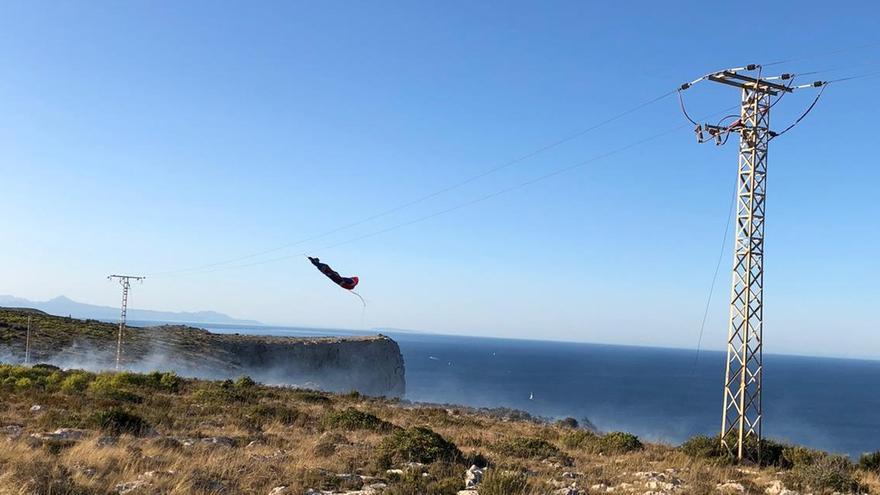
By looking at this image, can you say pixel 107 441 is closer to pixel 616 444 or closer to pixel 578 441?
pixel 578 441

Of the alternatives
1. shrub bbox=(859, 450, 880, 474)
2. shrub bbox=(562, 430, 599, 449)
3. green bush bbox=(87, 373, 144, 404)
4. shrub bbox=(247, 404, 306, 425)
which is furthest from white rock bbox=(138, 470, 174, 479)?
shrub bbox=(859, 450, 880, 474)

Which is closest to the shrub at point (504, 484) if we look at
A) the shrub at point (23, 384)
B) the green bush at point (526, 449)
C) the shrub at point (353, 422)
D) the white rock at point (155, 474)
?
the white rock at point (155, 474)

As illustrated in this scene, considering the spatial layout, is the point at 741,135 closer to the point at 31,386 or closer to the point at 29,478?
the point at 29,478

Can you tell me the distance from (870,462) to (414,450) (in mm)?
15045

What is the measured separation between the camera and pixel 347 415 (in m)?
20.2

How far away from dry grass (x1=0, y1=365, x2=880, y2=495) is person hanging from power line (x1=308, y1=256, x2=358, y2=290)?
252 inches

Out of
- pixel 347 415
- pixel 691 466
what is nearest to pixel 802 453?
pixel 691 466

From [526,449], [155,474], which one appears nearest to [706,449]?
[526,449]

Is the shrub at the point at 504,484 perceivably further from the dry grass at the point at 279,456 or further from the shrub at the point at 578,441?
the shrub at the point at 578,441

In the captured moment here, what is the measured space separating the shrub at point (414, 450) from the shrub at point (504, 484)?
279cm

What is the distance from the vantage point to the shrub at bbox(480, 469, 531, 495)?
9.56 m

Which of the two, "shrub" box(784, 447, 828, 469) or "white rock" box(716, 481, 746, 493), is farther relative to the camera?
"shrub" box(784, 447, 828, 469)

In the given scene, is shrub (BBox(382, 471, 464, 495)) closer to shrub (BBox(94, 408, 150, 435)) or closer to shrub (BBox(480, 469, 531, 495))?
shrub (BBox(480, 469, 531, 495))

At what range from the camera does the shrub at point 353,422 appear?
1942 centimetres
